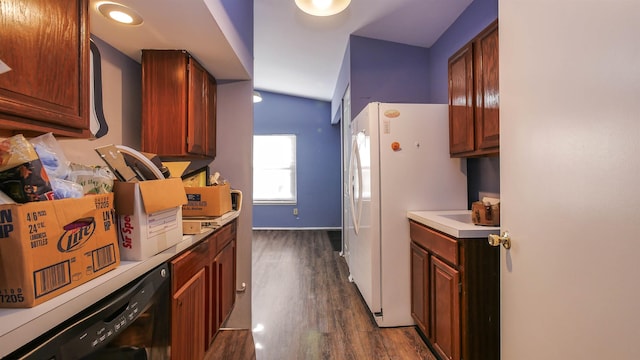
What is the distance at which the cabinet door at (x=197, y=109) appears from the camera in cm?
184

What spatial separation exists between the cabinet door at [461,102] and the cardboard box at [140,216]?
1.72 meters

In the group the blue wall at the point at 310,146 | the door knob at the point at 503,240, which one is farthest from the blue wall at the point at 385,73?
the blue wall at the point at 310,146

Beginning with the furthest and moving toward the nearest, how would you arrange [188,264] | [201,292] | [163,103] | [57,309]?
[163,103], [201,292], [188,264], [57,309]

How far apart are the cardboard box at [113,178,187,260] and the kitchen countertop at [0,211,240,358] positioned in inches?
2.2

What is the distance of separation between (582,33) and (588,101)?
17 cm

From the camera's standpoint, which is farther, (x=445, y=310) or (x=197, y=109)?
(x=197, y=109)

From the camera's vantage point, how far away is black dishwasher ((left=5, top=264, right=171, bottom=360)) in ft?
2.09

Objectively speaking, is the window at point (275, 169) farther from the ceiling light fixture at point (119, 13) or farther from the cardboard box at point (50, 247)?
the cardboard box at point (50, 247)

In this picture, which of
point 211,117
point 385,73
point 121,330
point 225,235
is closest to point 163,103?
point 211,117

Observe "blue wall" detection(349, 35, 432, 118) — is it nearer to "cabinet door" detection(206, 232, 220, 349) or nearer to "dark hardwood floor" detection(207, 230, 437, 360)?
"dark hardwood floor" detection(207, 230, 437, 360)

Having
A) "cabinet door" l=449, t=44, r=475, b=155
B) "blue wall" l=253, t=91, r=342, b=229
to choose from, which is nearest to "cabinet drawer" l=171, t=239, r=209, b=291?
"cabinet door" l=449, t=44, r=475, b=155

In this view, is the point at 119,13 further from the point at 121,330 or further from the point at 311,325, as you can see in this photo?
the point at 311,325

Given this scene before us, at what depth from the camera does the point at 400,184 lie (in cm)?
214

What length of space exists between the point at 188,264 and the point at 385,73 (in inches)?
105
